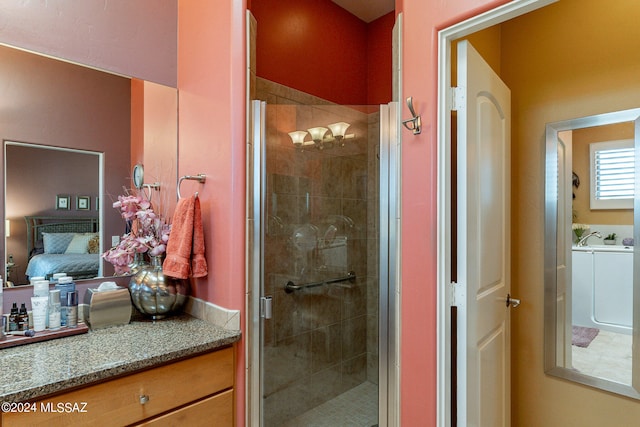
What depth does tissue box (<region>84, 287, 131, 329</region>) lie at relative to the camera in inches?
62.3

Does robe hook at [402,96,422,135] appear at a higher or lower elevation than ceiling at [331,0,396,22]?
lower

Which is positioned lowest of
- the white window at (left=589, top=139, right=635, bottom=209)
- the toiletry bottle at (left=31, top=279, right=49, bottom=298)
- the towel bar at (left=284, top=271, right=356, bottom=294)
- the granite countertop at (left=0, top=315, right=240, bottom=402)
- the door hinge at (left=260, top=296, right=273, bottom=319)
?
the granite countertop at (left=0, top=315, right=240, bottom=402)

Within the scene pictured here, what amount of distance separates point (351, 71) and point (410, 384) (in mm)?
2353

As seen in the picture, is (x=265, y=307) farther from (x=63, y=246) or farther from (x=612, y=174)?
(x=612, y=174)

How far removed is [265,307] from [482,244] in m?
1.04

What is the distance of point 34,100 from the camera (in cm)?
158

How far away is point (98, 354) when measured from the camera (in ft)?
4.20

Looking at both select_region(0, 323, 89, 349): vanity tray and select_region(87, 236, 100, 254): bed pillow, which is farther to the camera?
select_region(87, 236, 100, 254): bed pillow

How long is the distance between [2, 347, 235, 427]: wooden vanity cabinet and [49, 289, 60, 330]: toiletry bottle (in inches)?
19.8

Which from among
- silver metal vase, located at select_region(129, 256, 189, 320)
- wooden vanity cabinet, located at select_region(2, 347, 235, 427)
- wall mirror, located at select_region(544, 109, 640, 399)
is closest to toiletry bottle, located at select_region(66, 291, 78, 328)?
silver metal vase, located at select_region(129, 256, 189, 320)

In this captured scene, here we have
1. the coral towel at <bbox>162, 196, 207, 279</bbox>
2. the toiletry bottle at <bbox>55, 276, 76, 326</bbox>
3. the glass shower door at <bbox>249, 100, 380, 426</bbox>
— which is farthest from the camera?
the glass shower door at <bbox>249, 100, 380, 426</bbox>

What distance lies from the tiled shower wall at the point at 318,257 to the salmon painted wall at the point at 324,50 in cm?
26

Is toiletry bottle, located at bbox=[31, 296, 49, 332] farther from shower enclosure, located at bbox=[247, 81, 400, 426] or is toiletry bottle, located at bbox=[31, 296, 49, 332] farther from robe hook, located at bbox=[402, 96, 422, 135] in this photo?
robe hook, located at bbox=[402, 96, 422, 135]

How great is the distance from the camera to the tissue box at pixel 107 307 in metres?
1.58
